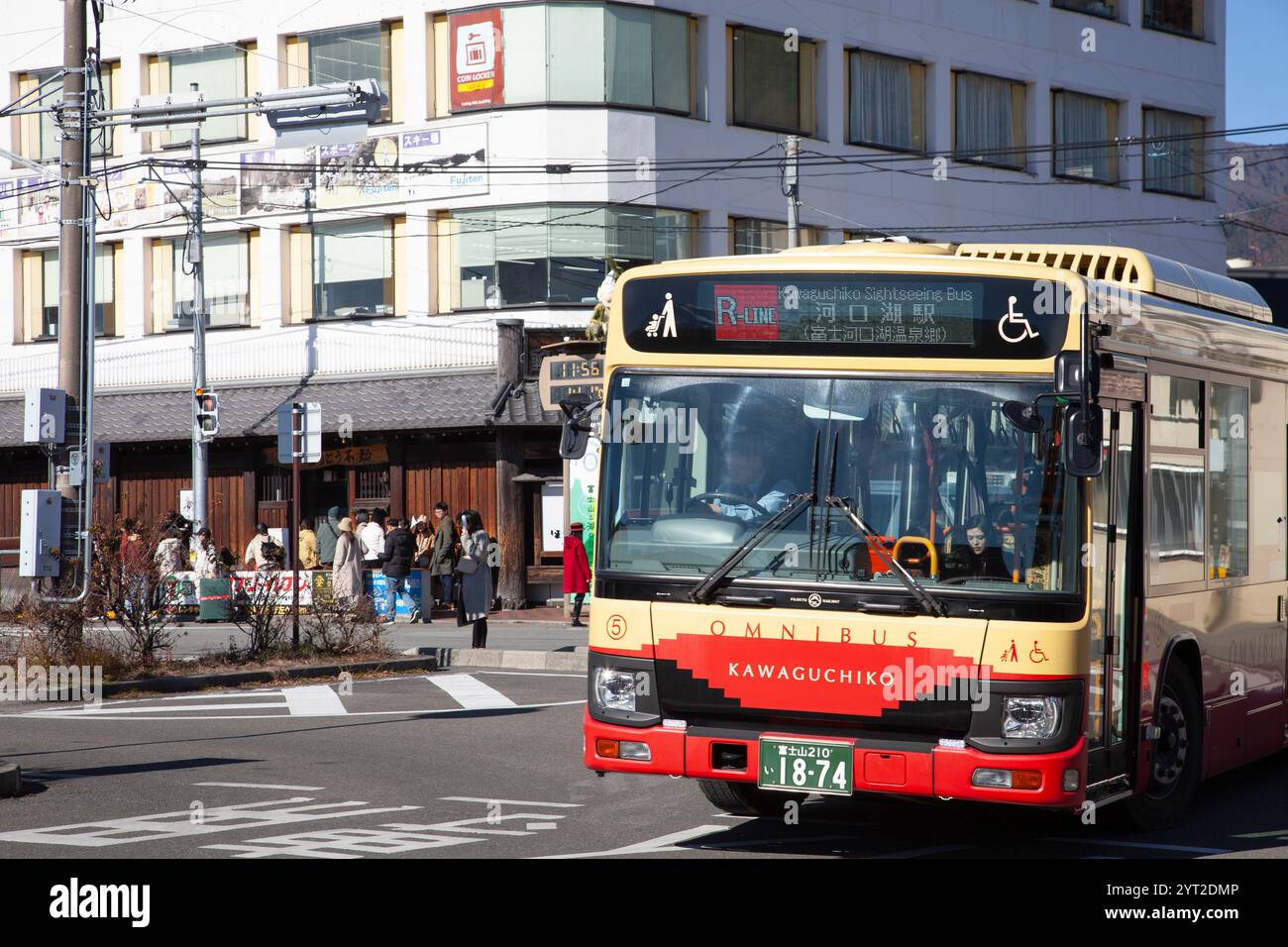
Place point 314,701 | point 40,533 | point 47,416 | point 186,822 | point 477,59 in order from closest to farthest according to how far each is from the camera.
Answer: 1. point 186,822
2. point 40,533
3. point 47,416
4. point 314,701
5. point 477,59

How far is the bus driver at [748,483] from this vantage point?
8.33 meters

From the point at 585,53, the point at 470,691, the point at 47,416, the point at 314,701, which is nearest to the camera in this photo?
the point at 47,416

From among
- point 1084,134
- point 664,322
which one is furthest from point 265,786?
point 1084,134

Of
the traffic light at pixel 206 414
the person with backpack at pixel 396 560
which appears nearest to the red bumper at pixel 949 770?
the person with backpack at pixel 396 560

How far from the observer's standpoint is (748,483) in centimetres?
839

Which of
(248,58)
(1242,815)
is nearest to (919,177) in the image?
(248,58)

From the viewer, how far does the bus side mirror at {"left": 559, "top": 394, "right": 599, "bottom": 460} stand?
9328 mm

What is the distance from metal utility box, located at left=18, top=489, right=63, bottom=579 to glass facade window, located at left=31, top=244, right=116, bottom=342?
69.5ft

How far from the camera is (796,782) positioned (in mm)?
8047

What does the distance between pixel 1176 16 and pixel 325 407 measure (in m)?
21.8

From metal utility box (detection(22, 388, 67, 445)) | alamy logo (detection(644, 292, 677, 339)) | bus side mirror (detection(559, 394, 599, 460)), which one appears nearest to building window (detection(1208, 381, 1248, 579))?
alamy logo (detection(644, 292, 677, 339))

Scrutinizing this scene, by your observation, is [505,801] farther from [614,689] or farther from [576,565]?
[576,565]
